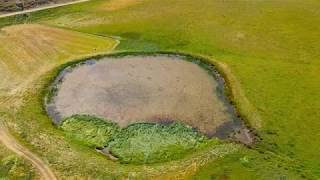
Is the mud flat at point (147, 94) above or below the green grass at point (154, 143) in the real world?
above

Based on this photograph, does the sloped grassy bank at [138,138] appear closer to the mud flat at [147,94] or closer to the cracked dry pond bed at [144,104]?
the cracked dry pond bed at [144,104]

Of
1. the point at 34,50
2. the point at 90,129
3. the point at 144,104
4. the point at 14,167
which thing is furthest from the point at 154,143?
the point at 34,50

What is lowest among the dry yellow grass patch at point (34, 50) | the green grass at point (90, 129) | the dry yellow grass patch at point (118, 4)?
the green grass at point (90, 129)

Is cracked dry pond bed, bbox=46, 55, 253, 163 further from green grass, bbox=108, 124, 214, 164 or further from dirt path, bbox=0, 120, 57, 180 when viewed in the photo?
dirt path, bbox=0, 120, 57, 180

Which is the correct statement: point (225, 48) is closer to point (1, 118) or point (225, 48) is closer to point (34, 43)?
point (34, 43)

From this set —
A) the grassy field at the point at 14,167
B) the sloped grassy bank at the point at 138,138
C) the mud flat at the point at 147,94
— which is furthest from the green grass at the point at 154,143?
the grassy field at the point at 14,167

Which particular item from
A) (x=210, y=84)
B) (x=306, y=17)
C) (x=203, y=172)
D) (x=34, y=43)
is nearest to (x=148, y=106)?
(x=210, y=84)

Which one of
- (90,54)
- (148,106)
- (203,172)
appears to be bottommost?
(203,172)
